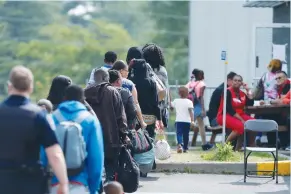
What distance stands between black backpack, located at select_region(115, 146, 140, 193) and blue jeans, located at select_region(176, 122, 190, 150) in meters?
6.32

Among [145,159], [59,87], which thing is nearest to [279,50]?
[145,159]

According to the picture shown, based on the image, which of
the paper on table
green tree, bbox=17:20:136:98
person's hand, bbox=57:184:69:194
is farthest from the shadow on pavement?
green tree, bbox=17:20:136:98

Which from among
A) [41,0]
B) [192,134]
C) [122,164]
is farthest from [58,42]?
[122,164]

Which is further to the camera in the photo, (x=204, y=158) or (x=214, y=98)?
(x=214, y=98)

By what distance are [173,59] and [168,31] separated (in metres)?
1.55

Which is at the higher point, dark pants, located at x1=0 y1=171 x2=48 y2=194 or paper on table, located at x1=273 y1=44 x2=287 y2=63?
paper on table, located at x1=273 y1=44 x2=287 y2=63

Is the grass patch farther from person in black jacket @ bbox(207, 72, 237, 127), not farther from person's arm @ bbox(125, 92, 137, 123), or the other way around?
person's arm @ bbox(125, 92, 137, 123)

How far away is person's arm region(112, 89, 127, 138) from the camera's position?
35.0ft

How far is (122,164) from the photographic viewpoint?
11.0 meters

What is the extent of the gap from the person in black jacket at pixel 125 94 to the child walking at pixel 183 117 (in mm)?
5658

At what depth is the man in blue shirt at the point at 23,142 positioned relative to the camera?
7297 mm

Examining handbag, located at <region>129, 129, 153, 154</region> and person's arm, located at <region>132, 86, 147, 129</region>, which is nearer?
handbag, located at <region>129, 129, 153, 154</region>

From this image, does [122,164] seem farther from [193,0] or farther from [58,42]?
[58,42]

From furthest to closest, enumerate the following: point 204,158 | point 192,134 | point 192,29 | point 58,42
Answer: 1. point 58,42
2. point 192,29
3. point 192,134
4. point 204,158
